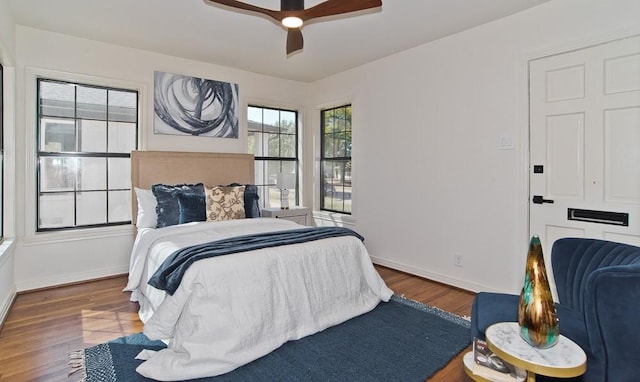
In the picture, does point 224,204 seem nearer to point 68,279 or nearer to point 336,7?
point 68,279

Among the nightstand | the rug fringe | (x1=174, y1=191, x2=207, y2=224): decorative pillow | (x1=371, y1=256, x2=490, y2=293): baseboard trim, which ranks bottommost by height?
the rug fringe

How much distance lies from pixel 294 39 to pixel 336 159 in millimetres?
2507

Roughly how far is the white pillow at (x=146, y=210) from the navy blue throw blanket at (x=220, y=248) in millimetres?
1349

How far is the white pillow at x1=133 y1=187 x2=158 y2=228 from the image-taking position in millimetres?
3539

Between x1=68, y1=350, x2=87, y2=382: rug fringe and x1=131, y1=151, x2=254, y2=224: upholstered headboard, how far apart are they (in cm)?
185

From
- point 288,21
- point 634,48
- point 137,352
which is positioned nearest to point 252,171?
point 288,21

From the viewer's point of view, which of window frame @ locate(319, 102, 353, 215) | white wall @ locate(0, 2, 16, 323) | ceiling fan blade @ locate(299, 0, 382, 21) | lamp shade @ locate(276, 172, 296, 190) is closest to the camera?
ceiling fan blade @ locate(299, 0, 382, 21)

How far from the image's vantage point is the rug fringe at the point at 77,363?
80.6 inches

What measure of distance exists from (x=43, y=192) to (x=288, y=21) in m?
3.07

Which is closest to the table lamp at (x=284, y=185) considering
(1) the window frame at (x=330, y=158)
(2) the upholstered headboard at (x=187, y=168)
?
(2) the upholstered headboard at (x=187, y=168)

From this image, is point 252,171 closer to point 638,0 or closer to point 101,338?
point 101,338

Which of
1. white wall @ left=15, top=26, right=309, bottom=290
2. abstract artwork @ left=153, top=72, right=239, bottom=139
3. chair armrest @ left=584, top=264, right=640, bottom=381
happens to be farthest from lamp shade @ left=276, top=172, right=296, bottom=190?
chair armrest @ left=584, top=264, right=640, bottom=381

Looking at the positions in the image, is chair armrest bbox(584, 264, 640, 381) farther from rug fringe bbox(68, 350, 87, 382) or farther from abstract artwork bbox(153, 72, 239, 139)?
abstract artwork bbox(153, 72, 239, 139)

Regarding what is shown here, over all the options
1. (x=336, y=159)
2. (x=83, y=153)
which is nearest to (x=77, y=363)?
(x=83, y=153)
